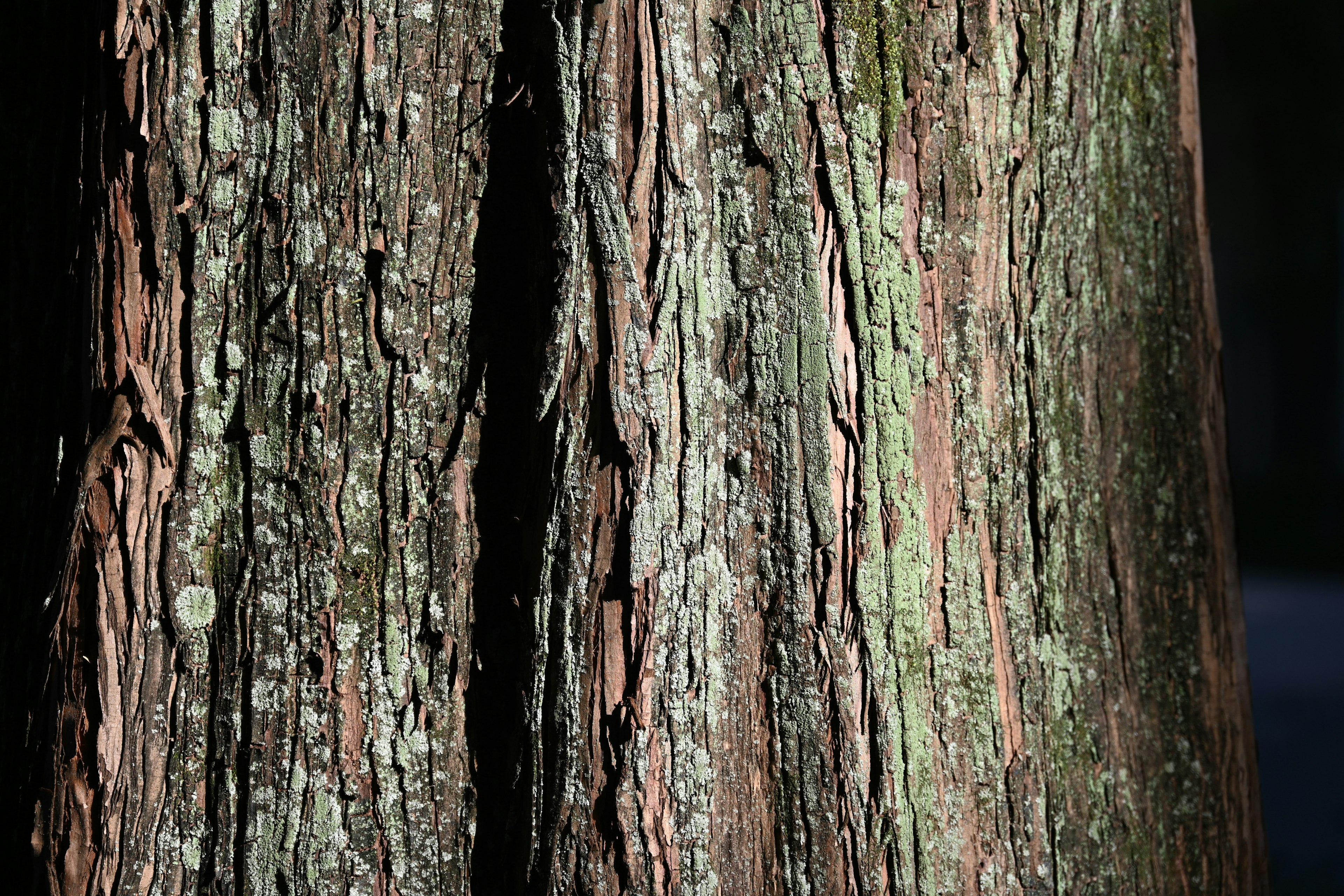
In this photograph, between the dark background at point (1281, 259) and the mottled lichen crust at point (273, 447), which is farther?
the dark background at point (1281, 259)

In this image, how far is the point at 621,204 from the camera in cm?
115

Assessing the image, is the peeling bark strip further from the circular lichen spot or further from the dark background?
the dark background

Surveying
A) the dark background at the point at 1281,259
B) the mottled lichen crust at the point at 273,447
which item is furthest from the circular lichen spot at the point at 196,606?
the dark background at the point at 1281,259

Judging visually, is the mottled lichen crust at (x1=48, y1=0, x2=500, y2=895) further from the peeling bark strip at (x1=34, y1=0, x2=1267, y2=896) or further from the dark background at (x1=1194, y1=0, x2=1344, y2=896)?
the dark background at (x1=1194, y1=0, x2=1344, y2=896)

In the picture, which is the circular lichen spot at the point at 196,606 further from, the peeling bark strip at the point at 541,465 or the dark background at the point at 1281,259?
the dark background at the point at 1281,259

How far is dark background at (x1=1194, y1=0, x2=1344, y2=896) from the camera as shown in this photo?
366 inches

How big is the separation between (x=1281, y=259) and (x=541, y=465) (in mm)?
10708

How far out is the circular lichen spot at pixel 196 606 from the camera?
117cm

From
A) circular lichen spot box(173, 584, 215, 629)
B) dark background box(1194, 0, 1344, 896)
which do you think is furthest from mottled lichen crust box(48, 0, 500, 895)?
dark background box(1194, 0, 1344, 896)

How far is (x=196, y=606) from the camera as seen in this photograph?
117 cm

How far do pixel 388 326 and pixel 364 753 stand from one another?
1.61 feet

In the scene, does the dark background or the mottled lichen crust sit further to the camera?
the dark background

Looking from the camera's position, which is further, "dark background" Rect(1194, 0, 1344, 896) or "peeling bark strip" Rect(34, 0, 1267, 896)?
"dark background" Rect(1194, 0, 1344, 896)

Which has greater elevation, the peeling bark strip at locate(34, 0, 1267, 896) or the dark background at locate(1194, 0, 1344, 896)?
the dark background at locate(1194, 0, 1344, 896)
